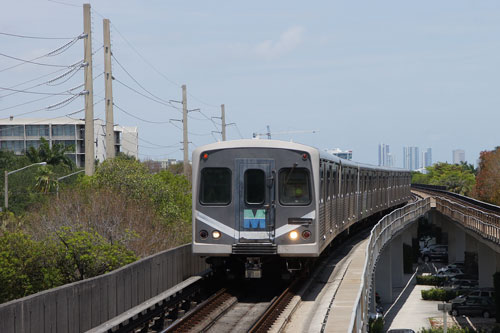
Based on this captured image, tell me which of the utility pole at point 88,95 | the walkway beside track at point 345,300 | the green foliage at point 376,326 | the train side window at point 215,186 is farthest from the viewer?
the green foliage at point 376,326

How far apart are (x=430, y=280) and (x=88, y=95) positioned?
45.6 m

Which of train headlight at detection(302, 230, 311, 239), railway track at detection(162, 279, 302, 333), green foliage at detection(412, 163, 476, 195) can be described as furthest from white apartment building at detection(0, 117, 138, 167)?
train headlight at detection(302, 230, 311, 239)

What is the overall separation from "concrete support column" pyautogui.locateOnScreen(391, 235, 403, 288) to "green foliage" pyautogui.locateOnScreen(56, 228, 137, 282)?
149 ft

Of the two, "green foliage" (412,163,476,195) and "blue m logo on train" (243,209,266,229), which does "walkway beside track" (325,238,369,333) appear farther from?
"green foliage" (412,163,476,195)

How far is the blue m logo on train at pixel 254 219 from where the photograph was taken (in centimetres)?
1856

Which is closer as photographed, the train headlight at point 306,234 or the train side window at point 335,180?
the train headlight at point 306,234

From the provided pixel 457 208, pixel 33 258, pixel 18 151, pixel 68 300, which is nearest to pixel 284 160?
pixel 68 300

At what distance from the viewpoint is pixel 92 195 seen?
33.0 metres

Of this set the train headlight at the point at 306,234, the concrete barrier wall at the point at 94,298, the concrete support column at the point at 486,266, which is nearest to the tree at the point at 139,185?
the concrete barrier wall at the point at 94,298

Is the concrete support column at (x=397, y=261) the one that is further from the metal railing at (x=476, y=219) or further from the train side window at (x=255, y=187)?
the train side window at (x=255, y=187)

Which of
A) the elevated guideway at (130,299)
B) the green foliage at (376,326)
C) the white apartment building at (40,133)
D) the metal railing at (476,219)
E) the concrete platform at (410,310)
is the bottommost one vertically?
the concrete platform at (410,310)

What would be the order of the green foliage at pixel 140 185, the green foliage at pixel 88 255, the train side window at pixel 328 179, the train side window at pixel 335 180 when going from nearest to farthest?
1. the train side window at pixel 328 179
2. the green foliage at pixel 88 255
3. the train side window at pixel 335 180
4. the green foliage at pixel 140 185

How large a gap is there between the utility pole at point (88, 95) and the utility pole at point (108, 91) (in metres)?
0.84

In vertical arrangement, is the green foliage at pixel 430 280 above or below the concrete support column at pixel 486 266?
below
